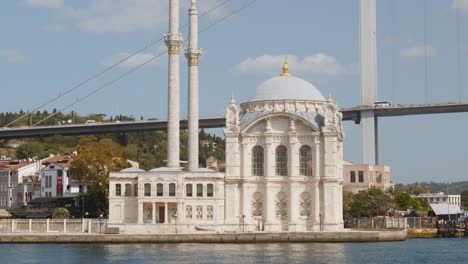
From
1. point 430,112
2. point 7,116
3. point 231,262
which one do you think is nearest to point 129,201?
point 231,262

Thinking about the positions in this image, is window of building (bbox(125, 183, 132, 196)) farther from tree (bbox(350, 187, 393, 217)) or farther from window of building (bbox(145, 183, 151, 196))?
tree (bbox(350, 187, 393, 217))

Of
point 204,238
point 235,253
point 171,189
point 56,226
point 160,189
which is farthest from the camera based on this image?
point 56,226

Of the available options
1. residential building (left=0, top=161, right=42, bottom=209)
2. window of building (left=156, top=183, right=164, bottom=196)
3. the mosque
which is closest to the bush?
the mosque

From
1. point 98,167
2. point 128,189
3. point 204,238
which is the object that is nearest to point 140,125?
point 98,167

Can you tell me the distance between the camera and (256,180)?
71.5m

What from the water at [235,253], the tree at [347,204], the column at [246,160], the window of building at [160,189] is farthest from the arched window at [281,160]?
the tree at [347,204]

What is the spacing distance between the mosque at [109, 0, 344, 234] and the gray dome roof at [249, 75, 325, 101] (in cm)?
12

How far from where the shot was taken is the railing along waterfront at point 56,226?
2763 inches

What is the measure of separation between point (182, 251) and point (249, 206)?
45.4 feet

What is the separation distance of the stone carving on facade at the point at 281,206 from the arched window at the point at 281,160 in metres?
1.44

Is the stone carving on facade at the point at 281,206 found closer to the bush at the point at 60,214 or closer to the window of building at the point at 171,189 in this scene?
the window of building at the point at 171,189

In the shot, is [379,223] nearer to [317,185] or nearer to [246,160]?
A: [317,185]

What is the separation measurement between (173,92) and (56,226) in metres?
12.1

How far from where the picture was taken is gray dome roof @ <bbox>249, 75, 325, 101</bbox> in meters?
72.9
